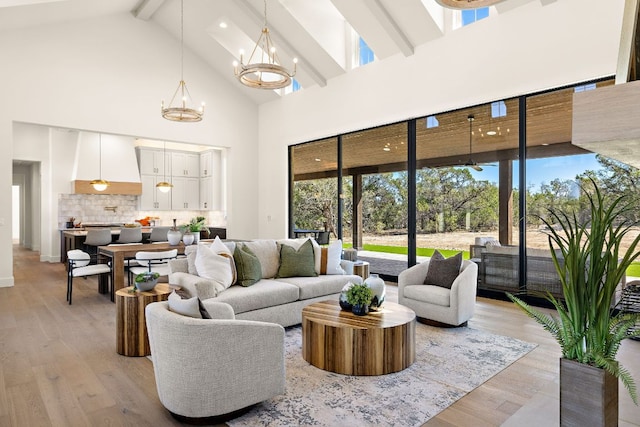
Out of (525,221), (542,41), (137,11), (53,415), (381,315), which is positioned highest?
(137,11)

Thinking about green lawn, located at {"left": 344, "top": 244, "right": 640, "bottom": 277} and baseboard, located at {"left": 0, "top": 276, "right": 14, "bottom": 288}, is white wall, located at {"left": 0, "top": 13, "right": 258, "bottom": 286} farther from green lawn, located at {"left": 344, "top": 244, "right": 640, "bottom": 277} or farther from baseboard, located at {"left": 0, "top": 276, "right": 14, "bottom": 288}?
green lawn, located at {"left": 344, "top": 244, "right": 640, "bottom": 277}

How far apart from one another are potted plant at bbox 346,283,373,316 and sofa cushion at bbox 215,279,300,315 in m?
0.99

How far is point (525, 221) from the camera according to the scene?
525 cm

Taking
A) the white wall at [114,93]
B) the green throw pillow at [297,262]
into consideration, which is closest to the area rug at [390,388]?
the green throw pillow at [297,262]

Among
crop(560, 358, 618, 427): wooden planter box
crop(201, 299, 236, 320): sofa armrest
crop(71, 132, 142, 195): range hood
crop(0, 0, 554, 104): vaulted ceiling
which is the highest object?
crop(0, 0, 554, 104): vaulted ceiling

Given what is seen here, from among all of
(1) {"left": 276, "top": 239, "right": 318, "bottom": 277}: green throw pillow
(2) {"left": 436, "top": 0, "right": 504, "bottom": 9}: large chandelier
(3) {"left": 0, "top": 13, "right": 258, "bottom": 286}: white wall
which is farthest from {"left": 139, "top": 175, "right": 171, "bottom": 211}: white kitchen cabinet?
(2) {"left": 436, "top": 0, "right": 504, "bottom": 9}: large chandelier

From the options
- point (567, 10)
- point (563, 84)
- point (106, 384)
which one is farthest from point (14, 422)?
point (567, 10)

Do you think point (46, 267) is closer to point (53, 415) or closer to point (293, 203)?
point (293, 203)

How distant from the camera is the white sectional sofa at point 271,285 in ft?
12.5

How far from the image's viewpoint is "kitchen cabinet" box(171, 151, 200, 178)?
11.2 metres

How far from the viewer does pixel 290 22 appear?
22.7 ft

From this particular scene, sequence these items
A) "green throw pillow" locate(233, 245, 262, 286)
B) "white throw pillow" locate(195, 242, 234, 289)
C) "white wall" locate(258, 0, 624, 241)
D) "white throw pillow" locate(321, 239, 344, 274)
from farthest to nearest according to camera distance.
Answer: "white throw pillow" locate(321, 239, 344, 274) → "white wall" locate(258, 0, 624, 241) → "green throw pillow" locate(233, 245, 262, 286) → "white throw pillow" locate(195, 242, 234, 289)

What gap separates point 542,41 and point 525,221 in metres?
2.25

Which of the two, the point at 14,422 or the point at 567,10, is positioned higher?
the point at 567,10
